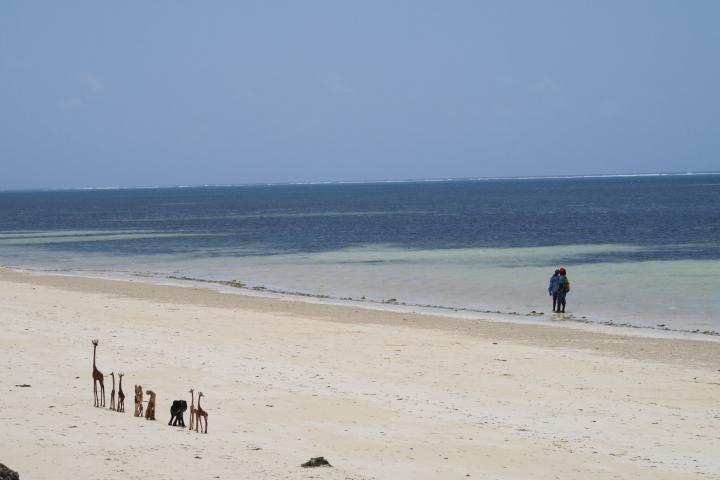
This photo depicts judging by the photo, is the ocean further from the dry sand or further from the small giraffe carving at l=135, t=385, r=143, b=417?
the small giraffe carving at l=135, t=385, r=143, b=417

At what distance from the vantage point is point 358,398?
42.3 ft

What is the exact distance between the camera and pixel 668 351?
59.9 feet

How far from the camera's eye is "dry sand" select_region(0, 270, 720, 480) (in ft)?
31.3

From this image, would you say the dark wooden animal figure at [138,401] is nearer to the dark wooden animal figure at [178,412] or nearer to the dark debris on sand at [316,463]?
the dark wooden animal figure at [178,412]

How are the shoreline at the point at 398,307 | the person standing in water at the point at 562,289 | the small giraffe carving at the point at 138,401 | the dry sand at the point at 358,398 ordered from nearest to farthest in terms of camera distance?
the dry sand at the point at 358,398 → the small giraffe carving at the point at 138,401 → the shoreline at the point at 398,307 → the person standing in water at the point at 562,289

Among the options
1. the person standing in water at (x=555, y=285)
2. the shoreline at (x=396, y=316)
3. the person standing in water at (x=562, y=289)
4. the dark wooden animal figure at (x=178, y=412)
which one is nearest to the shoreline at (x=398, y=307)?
the shoreline at (x=396, y=316)

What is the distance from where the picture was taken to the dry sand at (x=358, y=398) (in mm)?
9547

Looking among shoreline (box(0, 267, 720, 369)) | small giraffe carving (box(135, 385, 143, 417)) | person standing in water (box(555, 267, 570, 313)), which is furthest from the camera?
person standing in water (box(555, 267, 570, 313))

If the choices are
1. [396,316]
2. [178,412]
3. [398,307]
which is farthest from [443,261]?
[178,412]

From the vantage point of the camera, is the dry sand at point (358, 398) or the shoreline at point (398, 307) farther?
the shoreline at point (398, 307)

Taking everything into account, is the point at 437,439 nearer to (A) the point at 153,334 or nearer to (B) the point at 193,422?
(B) the point at 193,422

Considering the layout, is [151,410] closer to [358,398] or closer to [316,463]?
[316,463]

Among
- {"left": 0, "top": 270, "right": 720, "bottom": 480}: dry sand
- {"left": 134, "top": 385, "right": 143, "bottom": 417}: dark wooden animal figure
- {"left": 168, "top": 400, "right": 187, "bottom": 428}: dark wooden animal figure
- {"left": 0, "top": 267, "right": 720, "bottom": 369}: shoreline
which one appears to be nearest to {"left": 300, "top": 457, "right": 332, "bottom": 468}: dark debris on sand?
{"left": 0, "top": 270, "right": 720, "bottom": 480}: dry sand

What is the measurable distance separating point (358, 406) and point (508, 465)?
119 inches
